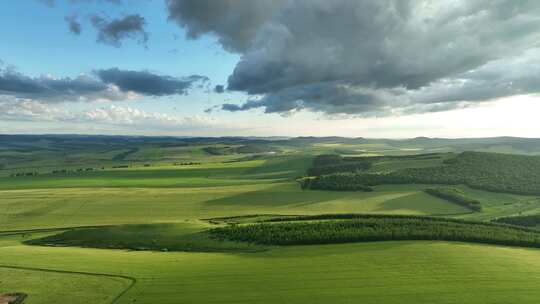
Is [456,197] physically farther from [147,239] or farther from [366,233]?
[147,239]

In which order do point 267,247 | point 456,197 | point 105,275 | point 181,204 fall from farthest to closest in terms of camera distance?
point 456,197 → point 181,204 → point 267,247 → point 105,275

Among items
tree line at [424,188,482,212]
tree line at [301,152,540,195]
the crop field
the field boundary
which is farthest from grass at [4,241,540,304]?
tree line at [301,152,540,195]

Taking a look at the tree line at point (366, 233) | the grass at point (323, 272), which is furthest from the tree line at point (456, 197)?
the grass at point (323, 272)

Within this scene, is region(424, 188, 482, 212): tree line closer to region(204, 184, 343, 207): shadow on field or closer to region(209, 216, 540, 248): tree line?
region(209, 216, 540, 248): tree line

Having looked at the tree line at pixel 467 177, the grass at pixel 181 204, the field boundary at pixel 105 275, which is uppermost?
the tree line at pixel 467 177

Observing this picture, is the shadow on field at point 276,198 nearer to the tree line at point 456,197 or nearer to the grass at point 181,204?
the grass at point 181,204

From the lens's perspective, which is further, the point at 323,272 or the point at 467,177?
the point at 467,177

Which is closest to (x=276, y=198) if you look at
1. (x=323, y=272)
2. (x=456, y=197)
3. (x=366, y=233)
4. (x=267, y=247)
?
(x=366, y=233)

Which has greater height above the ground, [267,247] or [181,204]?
[267,247]
